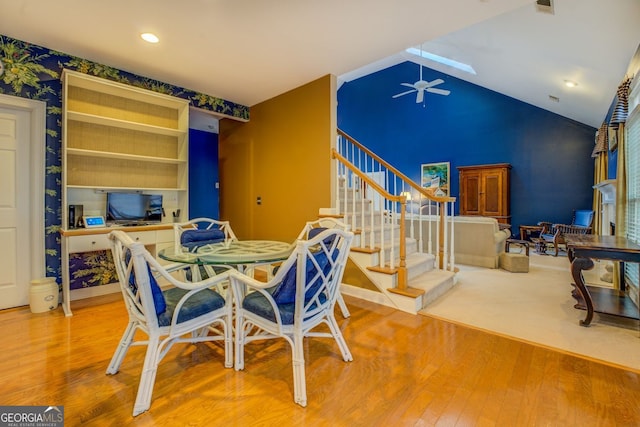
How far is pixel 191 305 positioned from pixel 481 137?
8.44 m

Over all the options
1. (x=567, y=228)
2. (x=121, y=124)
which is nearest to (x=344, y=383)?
(x=121, y=124)

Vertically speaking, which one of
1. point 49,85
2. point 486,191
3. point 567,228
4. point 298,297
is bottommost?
point 298,297

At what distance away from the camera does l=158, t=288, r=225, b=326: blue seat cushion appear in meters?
1.66

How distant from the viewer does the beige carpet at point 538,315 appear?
7.25ft

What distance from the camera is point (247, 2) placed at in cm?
224

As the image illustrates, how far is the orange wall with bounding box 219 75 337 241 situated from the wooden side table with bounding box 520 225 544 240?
229 inches

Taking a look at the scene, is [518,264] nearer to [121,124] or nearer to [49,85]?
[121,124]

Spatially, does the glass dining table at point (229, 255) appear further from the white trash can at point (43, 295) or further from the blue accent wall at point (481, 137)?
the blue accent wall at point (481, 137)

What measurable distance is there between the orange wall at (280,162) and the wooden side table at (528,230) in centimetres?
582

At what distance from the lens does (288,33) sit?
105 inches

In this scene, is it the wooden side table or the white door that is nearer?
the white door

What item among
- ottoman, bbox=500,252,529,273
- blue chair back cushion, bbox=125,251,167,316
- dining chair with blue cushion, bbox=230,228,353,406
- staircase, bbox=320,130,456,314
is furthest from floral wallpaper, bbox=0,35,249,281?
ottoman, bbox=500,252,529,273

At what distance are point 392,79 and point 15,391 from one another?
10088 millimetres

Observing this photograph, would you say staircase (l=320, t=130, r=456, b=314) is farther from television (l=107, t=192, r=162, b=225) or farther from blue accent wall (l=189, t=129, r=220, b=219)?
blue accent wall (l=189, t=129, r=220, b=219)
